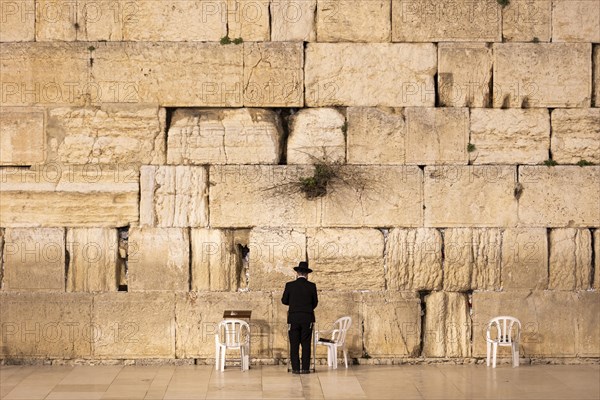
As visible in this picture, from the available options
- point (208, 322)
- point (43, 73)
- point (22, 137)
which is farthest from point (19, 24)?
point (208, 322)

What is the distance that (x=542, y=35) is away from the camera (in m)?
14.5

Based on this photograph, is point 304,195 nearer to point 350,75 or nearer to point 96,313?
point 350,75

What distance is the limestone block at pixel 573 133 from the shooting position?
14547mm

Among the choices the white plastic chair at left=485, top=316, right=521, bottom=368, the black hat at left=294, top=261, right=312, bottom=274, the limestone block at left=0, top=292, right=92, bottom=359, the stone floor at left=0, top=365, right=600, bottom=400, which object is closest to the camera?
Result: the stone floor at left=0, top=365, right=600, bottom=400

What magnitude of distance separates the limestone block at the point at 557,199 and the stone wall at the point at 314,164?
1.0 inches

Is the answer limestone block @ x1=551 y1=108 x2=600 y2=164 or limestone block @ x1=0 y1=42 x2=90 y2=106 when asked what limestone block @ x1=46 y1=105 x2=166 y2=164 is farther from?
limestone block @ x1=551 y1=108 x2=600 y2=164

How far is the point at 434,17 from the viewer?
A: 1448 centimetres

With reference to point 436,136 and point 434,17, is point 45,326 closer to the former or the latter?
point 436,136

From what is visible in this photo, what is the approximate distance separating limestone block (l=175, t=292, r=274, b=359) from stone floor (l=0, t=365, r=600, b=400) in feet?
1.02

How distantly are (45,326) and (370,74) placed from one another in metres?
5.27

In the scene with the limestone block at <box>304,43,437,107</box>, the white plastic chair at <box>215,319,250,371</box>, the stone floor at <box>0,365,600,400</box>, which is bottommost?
the stone floor at <box>0,365,600,400</box>

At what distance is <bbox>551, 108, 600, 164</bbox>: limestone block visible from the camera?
14547 millimetres

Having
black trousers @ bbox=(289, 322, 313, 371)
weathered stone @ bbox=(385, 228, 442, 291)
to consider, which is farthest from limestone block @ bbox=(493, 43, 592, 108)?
black trousers @ bbox=(289, 322, 313, 371)

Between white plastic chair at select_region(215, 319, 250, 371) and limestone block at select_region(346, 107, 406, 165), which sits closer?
white plastic chair at select_region(215, 319, 250, 371)
